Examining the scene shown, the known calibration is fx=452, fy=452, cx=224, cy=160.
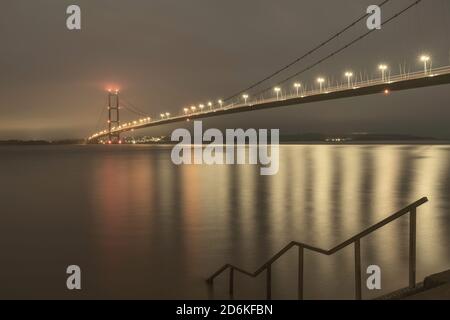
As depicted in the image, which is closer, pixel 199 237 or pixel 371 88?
pixel 199 237

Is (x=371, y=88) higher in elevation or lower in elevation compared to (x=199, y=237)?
higher

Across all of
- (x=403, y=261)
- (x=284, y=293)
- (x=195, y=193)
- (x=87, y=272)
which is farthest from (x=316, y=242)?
(x=195, y=193)

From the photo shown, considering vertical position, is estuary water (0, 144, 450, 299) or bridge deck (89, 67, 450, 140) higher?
bridge deck (89, 67, 450, 140)

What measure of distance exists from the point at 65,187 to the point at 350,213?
17.8 metres

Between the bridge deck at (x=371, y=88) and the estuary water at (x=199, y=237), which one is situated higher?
the bridge deck at (x=371, y=88)

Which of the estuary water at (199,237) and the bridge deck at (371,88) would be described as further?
the bridge deck at (371,88)

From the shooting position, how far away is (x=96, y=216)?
51.9 feet

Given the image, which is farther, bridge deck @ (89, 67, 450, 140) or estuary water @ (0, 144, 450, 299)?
bridge deck @ (89, 67, 450, 140)

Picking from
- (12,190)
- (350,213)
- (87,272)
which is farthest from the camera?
(12,190)

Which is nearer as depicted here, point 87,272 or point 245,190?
point 87,272
